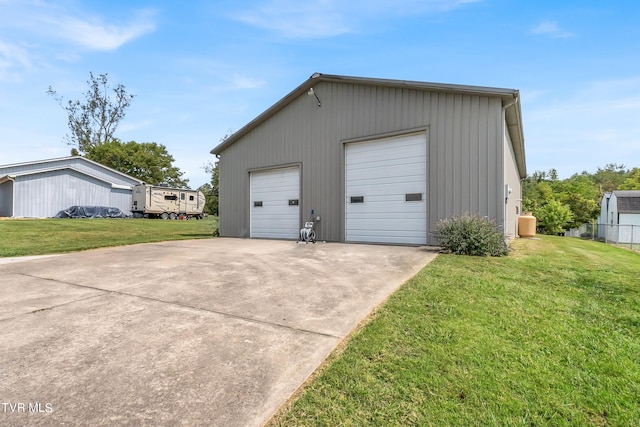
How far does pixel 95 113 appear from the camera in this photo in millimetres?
35656

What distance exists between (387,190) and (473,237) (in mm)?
2846

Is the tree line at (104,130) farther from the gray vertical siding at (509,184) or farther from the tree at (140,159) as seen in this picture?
the gray vertical siding at (509,184)

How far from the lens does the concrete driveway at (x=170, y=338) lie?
1.61m

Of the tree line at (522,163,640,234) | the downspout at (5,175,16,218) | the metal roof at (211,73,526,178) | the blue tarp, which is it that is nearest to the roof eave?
the metal roof at (211,73,526,178)

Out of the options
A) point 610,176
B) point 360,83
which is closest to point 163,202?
point 360,83

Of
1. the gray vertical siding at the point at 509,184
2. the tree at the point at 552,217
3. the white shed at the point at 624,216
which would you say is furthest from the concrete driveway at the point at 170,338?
the white shed at the point at 624,216

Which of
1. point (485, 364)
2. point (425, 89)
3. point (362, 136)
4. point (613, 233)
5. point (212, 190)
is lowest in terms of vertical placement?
point (613, 233)

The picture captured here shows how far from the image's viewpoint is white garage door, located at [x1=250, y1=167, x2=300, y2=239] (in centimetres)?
1034

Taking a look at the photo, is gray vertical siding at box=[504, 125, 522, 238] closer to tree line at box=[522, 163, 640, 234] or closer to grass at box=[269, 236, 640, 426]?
grass at box=[269, 236, 640, 426]

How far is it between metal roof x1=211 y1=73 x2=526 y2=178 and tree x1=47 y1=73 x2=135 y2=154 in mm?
32626

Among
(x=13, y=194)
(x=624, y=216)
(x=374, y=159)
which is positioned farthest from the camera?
(x=624, y=216)

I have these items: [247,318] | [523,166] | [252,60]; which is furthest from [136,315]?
[523,166]

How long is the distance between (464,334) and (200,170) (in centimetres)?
4275

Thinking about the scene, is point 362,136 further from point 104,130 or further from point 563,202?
point 104,130
